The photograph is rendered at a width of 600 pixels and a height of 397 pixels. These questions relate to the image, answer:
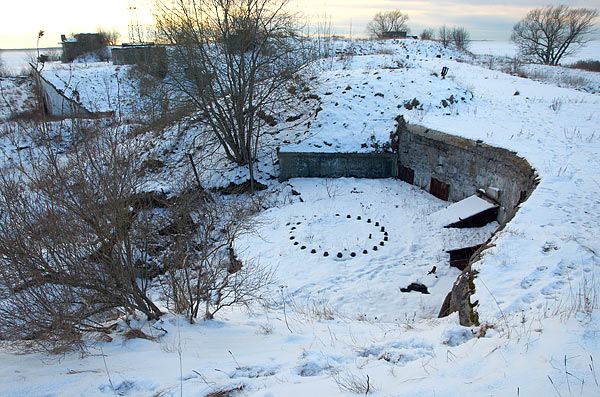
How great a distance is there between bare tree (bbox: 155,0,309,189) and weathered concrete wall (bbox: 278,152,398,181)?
1595mm

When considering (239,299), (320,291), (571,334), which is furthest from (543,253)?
(239,299)

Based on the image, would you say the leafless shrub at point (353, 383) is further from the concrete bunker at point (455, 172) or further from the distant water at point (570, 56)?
the distant water at point (570, 56)

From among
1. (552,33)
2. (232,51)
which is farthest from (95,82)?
(552,33)

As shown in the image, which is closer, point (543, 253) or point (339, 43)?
point (543, 253)

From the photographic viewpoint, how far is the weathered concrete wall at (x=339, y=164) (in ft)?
40.6

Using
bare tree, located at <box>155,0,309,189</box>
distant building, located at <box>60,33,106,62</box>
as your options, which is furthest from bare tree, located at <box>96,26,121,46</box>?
bare tree, located at <box>155,0,309,189</box>

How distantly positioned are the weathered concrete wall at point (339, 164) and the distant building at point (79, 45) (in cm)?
2990

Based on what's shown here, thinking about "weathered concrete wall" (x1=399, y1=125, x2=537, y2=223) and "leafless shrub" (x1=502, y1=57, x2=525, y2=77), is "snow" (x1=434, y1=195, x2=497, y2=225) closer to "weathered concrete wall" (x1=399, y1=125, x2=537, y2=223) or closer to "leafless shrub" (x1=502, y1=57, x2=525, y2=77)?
"weathered concrete wall" (x1=399, y1=125, x2=537, y2=223)

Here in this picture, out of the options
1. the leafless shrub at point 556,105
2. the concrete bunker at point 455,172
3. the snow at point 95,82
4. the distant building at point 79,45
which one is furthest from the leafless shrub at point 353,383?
the distant building at point 79,45

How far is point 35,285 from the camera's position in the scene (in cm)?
412

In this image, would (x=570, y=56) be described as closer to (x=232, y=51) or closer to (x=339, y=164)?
(x=339, y=164)

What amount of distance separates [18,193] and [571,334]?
6.10 m

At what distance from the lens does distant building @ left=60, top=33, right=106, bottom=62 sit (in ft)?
104

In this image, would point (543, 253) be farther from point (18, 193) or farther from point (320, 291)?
point (18, 193)
